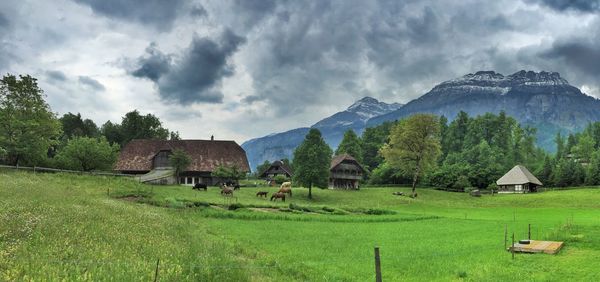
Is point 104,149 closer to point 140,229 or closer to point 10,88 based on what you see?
point 10,88

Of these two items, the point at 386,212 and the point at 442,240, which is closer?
the point at 442,240

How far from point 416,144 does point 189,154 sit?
1973 inches

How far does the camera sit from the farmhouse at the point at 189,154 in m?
95.2

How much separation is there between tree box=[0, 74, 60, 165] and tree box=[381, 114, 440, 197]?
67.9 meters

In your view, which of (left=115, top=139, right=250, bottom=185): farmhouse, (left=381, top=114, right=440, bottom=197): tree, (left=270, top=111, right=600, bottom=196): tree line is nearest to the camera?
(left=115, top=139, right=250, bottom=185): farmhouse

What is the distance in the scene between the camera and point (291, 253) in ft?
75.9

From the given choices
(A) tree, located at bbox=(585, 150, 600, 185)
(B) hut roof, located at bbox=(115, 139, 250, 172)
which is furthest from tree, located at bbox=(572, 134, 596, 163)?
(B) hut roof, located at bbox=(115, 139, 250, 172)

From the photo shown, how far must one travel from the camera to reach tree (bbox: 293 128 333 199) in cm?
8025

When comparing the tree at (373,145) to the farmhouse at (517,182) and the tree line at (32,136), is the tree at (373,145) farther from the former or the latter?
the tree line at (32,136)

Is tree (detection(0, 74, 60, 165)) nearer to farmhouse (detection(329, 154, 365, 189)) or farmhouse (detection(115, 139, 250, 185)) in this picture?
farmhouse (detection(115, 139, 250, 185))

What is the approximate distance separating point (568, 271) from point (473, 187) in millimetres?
98669

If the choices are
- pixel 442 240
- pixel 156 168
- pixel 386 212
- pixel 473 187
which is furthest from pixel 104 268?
pixel 473 187

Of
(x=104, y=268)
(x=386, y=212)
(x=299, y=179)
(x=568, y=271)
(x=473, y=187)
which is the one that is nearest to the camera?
(x=104, y=268)

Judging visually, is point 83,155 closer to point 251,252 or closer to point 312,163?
point 312,163
